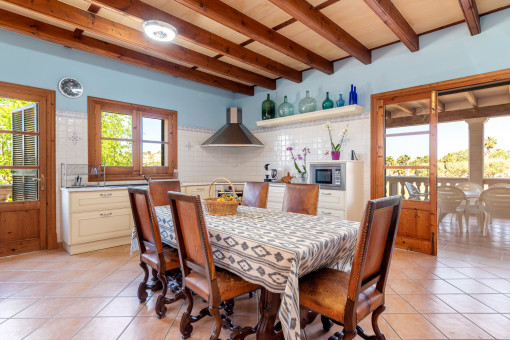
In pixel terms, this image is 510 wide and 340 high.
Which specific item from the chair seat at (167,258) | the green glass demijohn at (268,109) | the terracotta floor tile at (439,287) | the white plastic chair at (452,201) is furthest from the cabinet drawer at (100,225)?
the white plastic chair at (452,201)

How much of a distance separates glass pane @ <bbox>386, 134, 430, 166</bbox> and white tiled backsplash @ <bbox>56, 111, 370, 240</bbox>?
0.99ft

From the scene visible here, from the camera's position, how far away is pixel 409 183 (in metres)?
3.65

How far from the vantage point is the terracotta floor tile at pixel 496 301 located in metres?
2.08

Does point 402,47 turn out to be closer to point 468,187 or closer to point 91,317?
point 468,187

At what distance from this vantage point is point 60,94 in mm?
3654

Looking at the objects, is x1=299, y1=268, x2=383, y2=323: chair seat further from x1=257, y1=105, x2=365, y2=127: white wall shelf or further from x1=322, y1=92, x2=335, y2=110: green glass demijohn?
x1=322, y1=92, x2=335, y2=110: green glass demijohn

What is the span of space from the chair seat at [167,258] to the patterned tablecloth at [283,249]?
0.13m

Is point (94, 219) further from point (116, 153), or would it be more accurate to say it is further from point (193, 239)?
point (193, 239)

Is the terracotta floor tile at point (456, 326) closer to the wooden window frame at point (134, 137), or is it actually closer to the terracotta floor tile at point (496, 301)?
the terracotta floor tile at point (496, 301)

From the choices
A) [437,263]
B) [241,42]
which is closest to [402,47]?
[241,42]

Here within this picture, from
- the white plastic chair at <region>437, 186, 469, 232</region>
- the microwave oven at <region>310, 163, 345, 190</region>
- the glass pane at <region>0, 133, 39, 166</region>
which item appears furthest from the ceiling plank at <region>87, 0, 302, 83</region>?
the white plastic chair at <region>437, 186, 469, 232</region>

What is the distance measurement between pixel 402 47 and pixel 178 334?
4.02m

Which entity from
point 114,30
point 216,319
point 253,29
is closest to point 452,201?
point 253,29

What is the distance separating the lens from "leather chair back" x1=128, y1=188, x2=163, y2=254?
1881 millimetres
